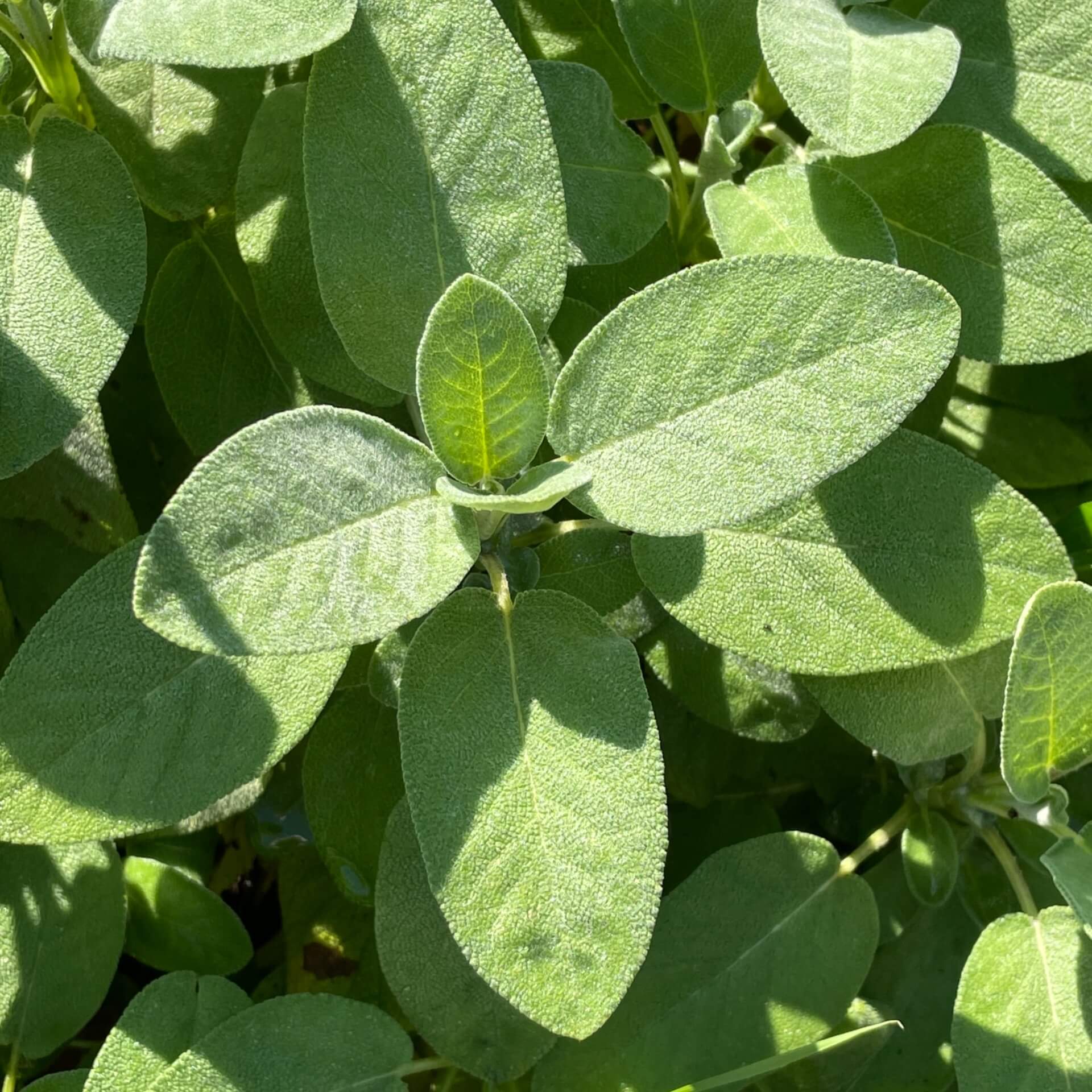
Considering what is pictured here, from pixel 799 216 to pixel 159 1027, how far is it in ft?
2.56

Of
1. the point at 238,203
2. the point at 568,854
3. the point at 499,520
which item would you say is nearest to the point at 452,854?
the point at 568,854

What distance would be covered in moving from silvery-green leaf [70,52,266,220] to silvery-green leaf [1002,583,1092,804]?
0.70 meters

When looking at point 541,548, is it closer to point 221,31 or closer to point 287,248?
point 287,248

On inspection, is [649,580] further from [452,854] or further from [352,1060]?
[352,1060]

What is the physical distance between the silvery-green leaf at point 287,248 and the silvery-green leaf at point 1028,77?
0.54 metres

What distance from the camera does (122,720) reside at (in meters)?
0.80

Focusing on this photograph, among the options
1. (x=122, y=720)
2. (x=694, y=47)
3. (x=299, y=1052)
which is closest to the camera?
(x=122, y=720)

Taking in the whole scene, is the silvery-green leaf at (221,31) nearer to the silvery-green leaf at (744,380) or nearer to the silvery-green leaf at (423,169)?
the silvery-green leaf at (423,169)

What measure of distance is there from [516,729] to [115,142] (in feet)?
1.89

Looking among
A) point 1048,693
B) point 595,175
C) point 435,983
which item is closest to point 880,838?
point 1048,693

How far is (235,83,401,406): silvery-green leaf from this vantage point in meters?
0.94

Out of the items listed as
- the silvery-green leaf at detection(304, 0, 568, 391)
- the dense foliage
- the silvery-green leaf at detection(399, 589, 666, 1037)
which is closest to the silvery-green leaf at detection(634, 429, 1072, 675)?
the dense foliage

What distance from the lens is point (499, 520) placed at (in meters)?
0.86

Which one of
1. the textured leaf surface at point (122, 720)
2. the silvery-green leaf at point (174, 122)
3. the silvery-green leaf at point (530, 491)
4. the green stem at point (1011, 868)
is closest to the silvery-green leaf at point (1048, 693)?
the green stem at point (1011, 868)
